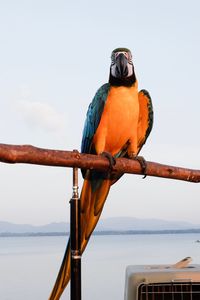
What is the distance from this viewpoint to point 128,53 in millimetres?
1875

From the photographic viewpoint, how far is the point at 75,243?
121 centimetres

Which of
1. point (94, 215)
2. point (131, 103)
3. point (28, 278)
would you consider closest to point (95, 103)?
point (131, 103)

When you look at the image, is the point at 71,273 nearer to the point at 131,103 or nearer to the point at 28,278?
the point at 131,103

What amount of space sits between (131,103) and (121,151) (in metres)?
0.16

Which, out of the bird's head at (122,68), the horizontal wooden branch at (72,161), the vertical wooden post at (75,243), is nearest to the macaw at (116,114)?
the bird's head at (122,68)

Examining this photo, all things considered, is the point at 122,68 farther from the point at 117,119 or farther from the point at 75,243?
the point at 75,243

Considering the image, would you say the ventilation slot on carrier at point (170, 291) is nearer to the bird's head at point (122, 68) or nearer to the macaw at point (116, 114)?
the macaw at point (116, 114)

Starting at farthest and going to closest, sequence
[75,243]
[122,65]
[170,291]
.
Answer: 1. [122,65]
2. [170,291]
3. [75,243]

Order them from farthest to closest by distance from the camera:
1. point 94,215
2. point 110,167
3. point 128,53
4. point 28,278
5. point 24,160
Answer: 1. point 28,278
2. point 128,53
3. point 94,215
4. point 110,167
5. point 24,160

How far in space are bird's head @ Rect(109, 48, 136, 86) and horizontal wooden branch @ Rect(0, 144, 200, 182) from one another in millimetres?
468

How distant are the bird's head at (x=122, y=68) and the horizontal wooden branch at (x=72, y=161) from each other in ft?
1.54

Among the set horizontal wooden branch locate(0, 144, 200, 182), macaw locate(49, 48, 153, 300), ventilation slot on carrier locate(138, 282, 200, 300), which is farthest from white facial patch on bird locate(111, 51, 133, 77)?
ventilation slot on carrier locate(138, 282, 200, 300)

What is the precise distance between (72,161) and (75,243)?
17 centimetres

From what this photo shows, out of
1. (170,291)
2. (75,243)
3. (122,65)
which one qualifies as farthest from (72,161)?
(122,65)
